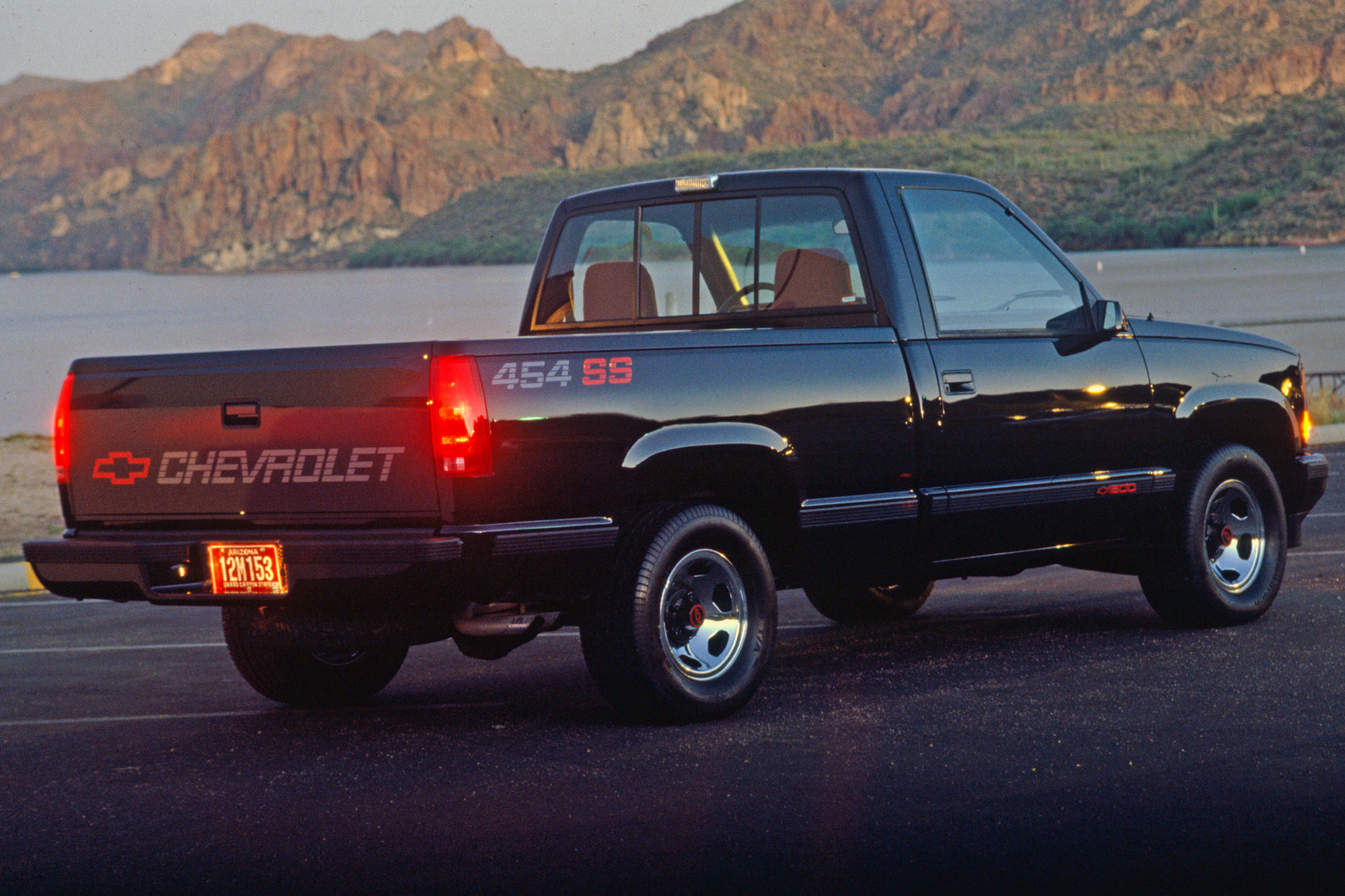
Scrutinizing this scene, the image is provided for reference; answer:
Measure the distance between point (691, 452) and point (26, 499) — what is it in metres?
16.4

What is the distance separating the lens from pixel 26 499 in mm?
20891

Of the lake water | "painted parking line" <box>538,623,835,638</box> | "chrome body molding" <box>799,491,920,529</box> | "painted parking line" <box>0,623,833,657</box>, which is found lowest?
the lake water

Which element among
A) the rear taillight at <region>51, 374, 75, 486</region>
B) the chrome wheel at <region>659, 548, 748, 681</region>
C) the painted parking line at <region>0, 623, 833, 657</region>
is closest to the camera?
the rear taillight at <region>51, 374, 75, 486</region>

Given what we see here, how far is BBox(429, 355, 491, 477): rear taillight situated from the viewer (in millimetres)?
5812

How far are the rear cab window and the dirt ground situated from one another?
7048 mm

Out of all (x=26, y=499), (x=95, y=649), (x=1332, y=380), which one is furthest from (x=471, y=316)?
(x=95, y=649)

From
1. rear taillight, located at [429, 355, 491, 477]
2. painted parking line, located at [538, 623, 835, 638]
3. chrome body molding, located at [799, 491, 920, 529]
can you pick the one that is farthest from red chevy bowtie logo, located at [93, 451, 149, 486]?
painted parking line, located at [538, 623, 835, 638]

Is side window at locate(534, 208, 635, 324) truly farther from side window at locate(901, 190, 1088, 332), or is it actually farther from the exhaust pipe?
Result: the exhaust pipe

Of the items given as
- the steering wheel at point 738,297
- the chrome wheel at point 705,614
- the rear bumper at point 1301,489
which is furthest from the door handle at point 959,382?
the rear bumper at point 1301,489

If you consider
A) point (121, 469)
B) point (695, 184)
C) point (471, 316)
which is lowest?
point (471, 316)

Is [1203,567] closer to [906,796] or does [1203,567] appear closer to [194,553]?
[906,796]

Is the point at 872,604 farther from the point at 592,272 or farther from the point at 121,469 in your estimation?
the point at 121,469

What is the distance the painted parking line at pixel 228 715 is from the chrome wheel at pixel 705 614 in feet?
3.24

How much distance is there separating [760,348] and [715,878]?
2.59 meters
